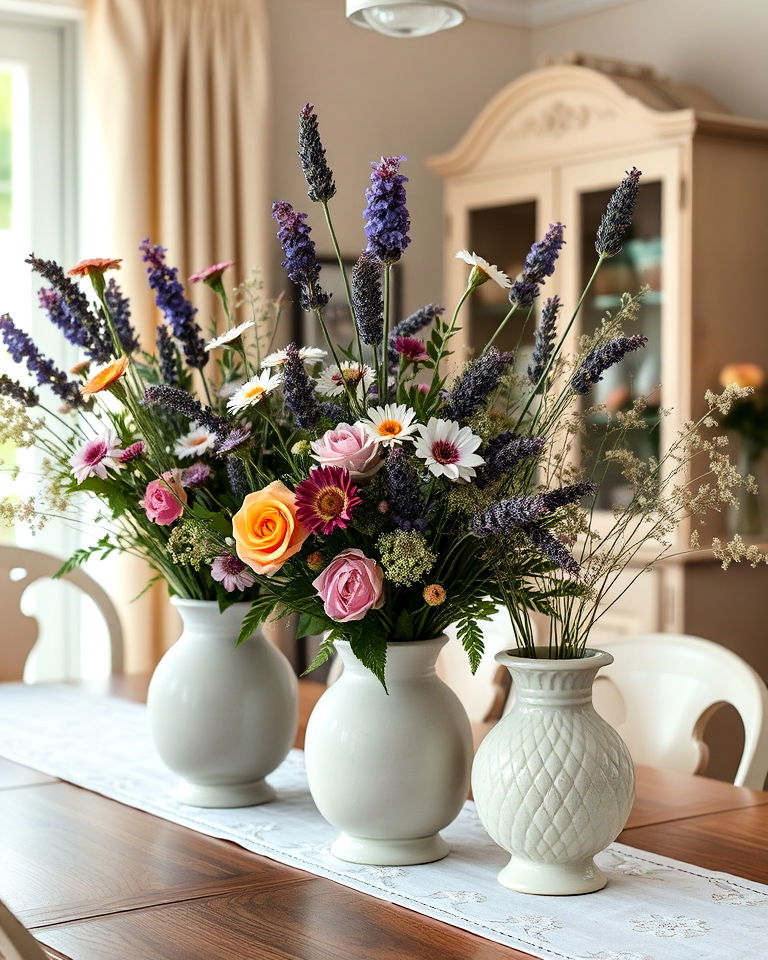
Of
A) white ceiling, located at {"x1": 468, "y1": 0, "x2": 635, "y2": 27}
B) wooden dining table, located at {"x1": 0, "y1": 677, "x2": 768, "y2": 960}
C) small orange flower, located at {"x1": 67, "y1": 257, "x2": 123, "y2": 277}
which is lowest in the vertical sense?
wooden dining table, located at {"x1": 0, "y1": 677, "x2": 768, "y2": 960}

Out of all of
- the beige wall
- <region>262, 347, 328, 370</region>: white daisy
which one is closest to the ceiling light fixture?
<region>262, 347, 328, 370</region>: white daisy

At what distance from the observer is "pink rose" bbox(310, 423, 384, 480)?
115 centimetres

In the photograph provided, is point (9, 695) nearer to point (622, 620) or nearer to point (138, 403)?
point (138, 403)

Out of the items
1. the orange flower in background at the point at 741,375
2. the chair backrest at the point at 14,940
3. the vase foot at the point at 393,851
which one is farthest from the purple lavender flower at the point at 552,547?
the orange flower in background at the point at 741,375

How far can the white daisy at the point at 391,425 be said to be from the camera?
1147mm

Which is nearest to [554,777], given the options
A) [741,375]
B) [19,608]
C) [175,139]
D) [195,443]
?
[195,443]

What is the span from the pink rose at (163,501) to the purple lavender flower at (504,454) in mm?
338

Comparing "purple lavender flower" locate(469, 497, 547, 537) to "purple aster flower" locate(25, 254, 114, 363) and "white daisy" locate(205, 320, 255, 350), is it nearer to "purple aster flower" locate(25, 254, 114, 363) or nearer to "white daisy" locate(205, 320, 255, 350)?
"white daisy" locate(205, 320, 255, 350)

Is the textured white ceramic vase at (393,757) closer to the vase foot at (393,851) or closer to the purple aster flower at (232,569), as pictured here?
the vase foot at (393,851)

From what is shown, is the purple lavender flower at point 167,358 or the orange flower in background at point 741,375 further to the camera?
the orange flower in background at point 741,375

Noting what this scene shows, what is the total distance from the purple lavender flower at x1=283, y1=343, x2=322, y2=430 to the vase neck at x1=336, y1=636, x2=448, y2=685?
22 centimetres

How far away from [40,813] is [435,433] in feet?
2.22

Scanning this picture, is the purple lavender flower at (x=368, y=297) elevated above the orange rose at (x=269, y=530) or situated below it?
above

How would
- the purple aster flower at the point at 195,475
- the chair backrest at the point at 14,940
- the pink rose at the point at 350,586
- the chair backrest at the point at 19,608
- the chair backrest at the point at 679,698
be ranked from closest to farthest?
1. the chair backrest at the point at 14,940
2. the pink rose at the point at 350,586
3. the purple aster flower at the point at 195,475
4. the chair backrest at the point at 679,698
5. the chair backrest at the point at 19,608
